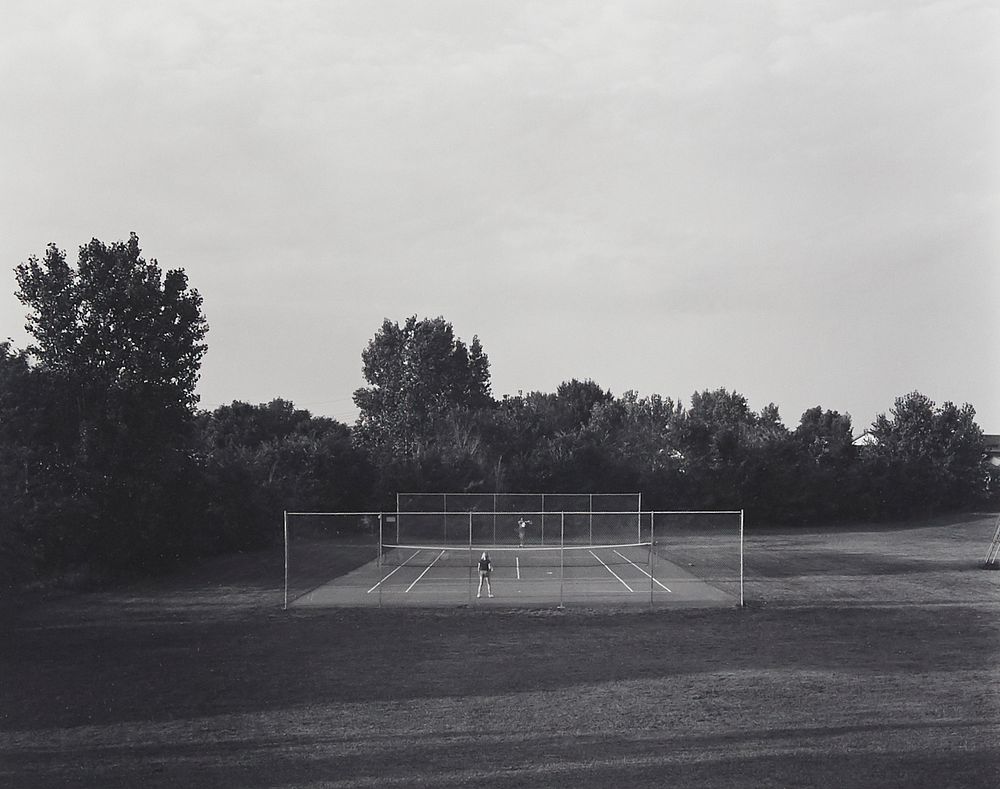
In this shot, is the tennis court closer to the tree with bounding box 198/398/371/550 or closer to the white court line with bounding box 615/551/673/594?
the white court line with bounding box 615/551/673/594

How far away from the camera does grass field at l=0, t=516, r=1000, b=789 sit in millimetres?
11219

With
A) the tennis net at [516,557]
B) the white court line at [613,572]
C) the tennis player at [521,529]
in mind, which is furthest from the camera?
the tennis player at [521,529]

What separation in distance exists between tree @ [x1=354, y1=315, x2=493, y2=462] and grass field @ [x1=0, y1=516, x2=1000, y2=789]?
197 feet

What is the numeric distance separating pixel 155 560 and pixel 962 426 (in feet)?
186

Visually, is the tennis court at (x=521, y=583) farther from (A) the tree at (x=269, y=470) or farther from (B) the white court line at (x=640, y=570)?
(A) the tree at (x=269, y=470)

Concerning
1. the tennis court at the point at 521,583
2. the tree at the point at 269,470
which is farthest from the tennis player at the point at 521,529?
the tree at the point at 269,470

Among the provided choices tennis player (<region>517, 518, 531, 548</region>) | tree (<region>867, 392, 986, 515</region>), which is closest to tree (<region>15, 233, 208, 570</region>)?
tennis player (<region>517, 518, 531, 548</region>)

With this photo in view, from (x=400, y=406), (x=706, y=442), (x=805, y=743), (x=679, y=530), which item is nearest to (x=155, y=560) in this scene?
(x=805, y=743)

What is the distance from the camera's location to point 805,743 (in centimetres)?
1225

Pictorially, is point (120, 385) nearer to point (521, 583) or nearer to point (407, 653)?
point (521, 583)

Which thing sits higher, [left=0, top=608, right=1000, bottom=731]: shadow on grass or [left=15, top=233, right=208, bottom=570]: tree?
[left=15, top=233, right=208, bottom=570]: tree

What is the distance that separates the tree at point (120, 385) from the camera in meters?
33.2

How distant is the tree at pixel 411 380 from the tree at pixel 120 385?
50468mm

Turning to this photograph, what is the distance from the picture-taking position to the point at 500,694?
15.6 meters
